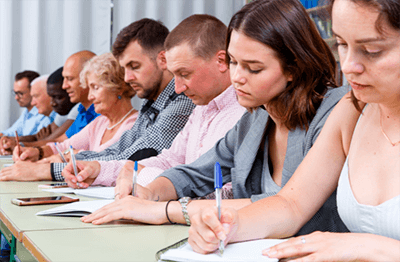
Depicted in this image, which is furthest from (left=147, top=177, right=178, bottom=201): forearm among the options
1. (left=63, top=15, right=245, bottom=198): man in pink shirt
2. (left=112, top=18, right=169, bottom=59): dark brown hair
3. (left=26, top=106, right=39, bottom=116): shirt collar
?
(left=26, top=106, right=39, bottom=116): shirt collar

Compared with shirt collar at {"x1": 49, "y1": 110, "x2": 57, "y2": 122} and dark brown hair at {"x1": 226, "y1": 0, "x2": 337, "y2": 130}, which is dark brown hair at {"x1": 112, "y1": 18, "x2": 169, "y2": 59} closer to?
dark brown hair at {"x1": 226, "y1": 0, "x2": 337, "y2": 130}

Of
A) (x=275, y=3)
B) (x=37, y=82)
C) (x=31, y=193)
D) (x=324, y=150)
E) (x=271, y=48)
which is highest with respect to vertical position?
(x=275, y=3)

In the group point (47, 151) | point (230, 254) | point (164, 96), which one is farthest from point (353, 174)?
point (47, 151)

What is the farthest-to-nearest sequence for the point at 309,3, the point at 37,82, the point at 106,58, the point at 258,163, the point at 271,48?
1. the point at 37,82
2. the point at 309,3
3. the point at 106,58
4. the point at 258,163
5. the point at 271,48

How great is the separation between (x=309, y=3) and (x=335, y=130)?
2.50 metres

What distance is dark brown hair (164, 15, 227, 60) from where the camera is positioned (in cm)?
185

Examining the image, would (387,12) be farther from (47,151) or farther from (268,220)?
(47,151)

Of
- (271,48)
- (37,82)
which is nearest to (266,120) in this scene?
(271,48)

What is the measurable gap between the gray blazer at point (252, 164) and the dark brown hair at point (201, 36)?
0.52 meters

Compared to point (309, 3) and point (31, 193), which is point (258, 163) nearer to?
point (31, 193)

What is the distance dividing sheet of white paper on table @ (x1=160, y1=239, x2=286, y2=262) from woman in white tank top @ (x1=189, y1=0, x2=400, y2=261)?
15 millimetres

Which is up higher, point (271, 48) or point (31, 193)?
point (271, 48)

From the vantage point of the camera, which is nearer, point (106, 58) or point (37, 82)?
point (106, 58)

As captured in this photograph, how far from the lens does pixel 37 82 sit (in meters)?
4.28
